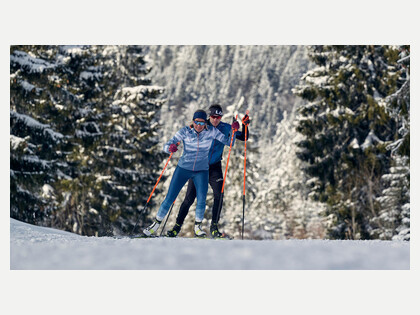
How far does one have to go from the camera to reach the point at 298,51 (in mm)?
84875

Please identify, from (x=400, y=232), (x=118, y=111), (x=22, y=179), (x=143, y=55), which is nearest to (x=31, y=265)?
(x=22, y=179)

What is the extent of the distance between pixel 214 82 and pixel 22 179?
7718 cm

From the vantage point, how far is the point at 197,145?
27.9 ft

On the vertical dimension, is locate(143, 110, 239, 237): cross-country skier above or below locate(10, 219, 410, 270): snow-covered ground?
above

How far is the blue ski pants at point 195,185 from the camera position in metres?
8.50

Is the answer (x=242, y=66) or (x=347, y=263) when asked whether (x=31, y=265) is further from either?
(x=242, y=66)

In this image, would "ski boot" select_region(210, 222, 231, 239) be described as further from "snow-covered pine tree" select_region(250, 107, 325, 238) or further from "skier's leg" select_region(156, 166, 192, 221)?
"snow-covered pine tree" select_region(250, 107, 325, 238)

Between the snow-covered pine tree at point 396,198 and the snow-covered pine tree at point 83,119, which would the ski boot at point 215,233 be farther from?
the snow-covered pine tree at point 396,198

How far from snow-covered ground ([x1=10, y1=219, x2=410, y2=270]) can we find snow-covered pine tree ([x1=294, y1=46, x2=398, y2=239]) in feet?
42.6

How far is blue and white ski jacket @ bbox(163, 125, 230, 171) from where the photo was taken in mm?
8508

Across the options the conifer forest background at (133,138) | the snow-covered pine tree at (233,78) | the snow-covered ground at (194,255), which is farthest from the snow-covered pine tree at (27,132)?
the snow-covered pine tree at (233,78)

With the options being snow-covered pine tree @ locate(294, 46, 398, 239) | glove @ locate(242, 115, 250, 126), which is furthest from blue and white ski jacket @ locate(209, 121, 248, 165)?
snow-covered pine tree @ locate(294, 46, 398, 239)

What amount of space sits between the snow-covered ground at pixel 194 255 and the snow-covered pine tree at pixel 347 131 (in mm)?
12993

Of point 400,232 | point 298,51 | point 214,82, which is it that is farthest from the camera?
point 214,82
